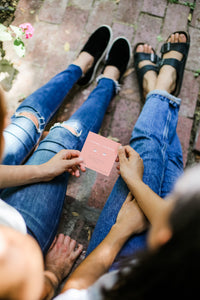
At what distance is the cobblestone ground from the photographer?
1907 mm

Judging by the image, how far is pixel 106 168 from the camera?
135 centimetres

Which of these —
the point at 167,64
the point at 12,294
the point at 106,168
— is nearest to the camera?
the point at 12,294

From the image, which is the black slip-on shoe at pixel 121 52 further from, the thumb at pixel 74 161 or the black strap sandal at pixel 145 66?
the thumb at pixel 74 161

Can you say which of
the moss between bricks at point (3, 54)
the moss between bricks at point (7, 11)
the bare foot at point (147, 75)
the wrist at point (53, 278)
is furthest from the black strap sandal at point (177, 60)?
the wrist at point (53, 278)

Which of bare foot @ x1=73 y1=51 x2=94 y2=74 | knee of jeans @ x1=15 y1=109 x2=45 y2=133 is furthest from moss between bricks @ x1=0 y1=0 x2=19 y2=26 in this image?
knee of jeans @ x1=15 y1=109 x2=45 y2=133

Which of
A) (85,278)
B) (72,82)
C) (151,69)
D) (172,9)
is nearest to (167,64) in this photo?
(151,69)

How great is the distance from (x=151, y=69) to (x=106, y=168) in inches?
44.2

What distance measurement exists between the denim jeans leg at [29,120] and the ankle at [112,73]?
12.6 inches

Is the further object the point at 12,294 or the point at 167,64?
the point at 167,64

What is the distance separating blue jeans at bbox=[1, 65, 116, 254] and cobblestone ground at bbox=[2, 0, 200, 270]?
0.23 meters

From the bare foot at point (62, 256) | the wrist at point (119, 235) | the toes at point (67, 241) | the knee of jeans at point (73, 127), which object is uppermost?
the knee of jeans at point (73, 127)

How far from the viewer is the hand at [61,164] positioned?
47.7 inches

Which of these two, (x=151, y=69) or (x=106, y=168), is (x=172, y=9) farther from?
(x=106, y=168)

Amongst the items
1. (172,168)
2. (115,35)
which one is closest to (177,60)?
(115,35)
